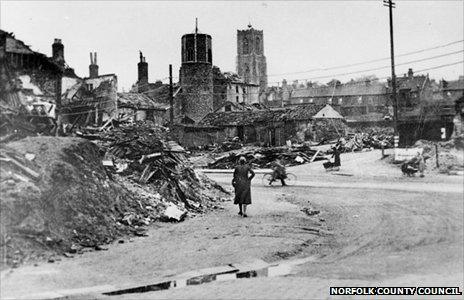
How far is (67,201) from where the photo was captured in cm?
1152

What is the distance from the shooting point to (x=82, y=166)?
13203 mm

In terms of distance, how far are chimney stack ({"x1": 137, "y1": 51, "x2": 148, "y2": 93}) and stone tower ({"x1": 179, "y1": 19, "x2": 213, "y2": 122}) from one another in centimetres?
652

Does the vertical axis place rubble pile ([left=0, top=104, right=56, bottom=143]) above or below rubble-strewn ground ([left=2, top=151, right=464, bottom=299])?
above

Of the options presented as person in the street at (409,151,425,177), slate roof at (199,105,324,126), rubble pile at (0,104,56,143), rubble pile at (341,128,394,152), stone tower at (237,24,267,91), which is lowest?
person in the street at (409,151,425,177)

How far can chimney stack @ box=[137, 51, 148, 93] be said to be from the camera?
207 feet

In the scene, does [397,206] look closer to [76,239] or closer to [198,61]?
[76,239]

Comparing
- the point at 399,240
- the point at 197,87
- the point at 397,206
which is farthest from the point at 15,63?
the point at 197,87

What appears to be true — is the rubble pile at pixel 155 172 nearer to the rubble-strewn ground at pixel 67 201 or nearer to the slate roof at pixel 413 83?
the rubble-strewn ground at pixel 67 201

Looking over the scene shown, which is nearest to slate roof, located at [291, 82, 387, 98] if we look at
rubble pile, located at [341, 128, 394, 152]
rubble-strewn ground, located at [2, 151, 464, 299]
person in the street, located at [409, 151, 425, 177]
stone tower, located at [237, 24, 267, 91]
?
stone tower, located at [237, 24, 267, 91]

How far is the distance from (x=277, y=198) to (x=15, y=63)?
1780 cm

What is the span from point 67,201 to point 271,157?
28077mm

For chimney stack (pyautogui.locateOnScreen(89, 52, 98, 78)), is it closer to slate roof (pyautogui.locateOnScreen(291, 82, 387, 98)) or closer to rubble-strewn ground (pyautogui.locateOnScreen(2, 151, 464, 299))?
rubble-strewn ground (pyautogui.locateOnScreen(2, 151, 464, 299))

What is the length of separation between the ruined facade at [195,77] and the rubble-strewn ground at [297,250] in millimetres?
53196

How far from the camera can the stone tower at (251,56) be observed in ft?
419
